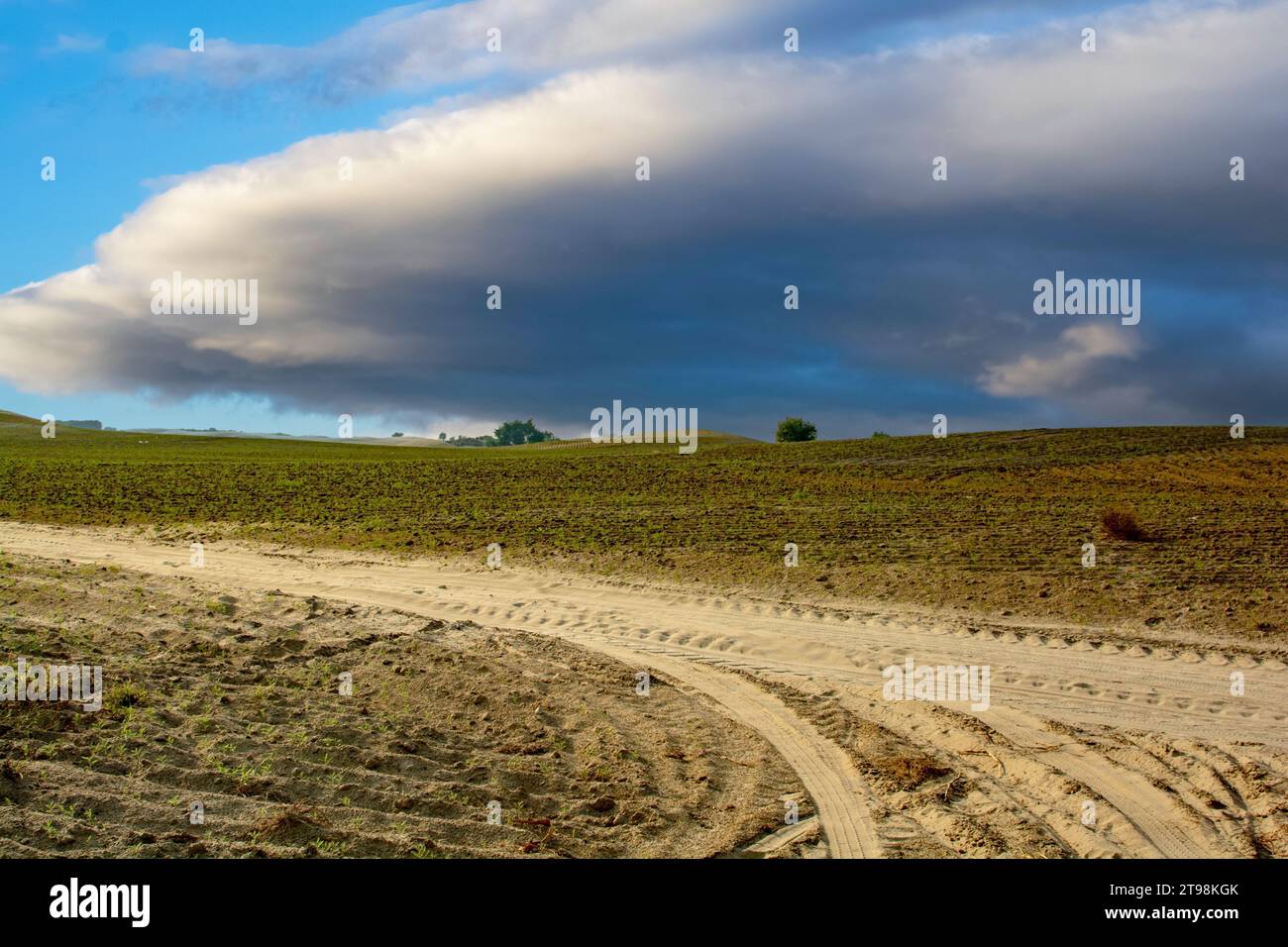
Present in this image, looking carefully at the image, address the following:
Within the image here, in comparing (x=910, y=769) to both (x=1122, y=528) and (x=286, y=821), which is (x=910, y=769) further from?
(x=1122, y=528)

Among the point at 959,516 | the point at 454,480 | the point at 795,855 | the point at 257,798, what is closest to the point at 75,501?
the point at 454,480

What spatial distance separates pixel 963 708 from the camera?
39.0 ft

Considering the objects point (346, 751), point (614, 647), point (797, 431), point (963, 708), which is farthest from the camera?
point (797, 431)

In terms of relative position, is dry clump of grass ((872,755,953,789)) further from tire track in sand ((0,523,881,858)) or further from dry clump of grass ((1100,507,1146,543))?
dry clump of grass ((1100,507,1146,543))

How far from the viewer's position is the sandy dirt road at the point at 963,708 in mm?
8273

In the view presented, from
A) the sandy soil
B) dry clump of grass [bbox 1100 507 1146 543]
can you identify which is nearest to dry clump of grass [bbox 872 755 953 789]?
the sandy soil

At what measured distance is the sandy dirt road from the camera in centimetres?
827

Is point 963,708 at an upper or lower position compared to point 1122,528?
lower

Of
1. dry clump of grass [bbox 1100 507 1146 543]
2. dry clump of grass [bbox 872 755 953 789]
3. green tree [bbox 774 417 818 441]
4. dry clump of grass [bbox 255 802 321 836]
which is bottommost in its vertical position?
dry clump of grass [bbox 872 755 953 789]

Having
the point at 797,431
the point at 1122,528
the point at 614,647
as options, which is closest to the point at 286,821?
the point at 614,647

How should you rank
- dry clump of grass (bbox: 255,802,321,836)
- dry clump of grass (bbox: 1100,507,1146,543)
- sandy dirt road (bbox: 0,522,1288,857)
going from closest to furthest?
dry clump of grass (bbox: 255,802,321,836), sandy dirt road (bbox: 0,522,1288,857), dry clump of grass (bbox: 1100,507,1146,543)

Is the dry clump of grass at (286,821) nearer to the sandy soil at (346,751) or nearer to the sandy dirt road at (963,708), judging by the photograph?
the sandy soil at (346,751)
